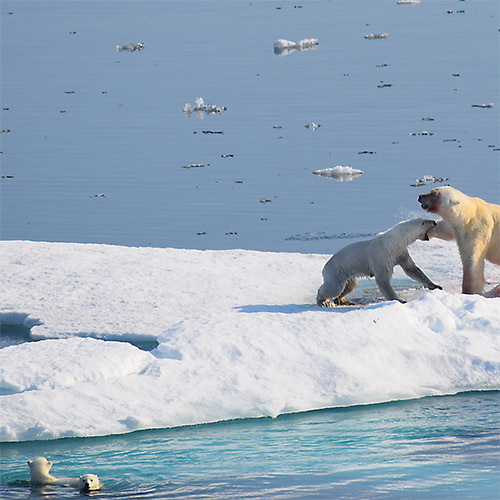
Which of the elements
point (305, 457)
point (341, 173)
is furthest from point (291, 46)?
point (305, 457)

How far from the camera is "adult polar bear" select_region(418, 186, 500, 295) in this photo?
729 cm

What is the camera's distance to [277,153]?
541 inches

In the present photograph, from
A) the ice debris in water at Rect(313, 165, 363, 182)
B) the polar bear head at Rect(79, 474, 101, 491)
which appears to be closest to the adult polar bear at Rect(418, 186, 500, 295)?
the polar bear head at Rect(79, 474, 101, 491)

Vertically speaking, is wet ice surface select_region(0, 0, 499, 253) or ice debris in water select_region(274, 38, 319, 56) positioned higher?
ice debris in water select_region(274, 38, 319, 56)

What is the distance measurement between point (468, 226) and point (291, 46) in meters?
13.7

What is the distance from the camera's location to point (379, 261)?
7.18 metres

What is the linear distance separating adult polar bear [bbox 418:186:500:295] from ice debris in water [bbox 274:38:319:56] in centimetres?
1327

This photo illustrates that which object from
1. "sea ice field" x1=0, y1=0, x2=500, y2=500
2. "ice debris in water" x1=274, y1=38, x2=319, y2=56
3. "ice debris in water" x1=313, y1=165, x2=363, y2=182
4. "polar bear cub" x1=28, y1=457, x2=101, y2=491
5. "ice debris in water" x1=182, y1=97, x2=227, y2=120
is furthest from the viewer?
"ice debris in water" x1=274, y1=38, x2=319, y2=56

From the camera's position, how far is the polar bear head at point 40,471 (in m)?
4.89

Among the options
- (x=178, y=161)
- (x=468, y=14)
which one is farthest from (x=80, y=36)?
(x=178, y=161)

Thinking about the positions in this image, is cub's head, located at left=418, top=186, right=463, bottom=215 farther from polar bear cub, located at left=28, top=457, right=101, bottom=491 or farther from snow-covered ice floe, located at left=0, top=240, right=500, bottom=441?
polar bear cub, located at left=28, top=457, right=101, bottom=491

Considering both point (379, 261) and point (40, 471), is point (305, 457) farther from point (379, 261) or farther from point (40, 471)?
point (379, 261)

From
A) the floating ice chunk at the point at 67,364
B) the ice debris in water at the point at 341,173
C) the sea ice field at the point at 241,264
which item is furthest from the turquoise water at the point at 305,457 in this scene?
the ice debris in water at the point at 341,173

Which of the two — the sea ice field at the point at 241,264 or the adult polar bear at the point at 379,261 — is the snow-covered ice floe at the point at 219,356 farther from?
the adult polar bear at the point at 379,261
